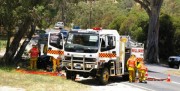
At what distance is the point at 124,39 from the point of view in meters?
21.5

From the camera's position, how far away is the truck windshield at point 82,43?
1931 centimetres

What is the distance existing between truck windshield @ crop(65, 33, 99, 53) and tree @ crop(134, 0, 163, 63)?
89.0ft

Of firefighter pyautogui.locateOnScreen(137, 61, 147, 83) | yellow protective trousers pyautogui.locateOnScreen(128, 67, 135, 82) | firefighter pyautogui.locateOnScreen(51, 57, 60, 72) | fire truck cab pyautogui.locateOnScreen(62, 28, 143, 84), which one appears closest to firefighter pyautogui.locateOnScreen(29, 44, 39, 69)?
firefighter pyautogui.locateOnScreen(51, 57, 60, 72)

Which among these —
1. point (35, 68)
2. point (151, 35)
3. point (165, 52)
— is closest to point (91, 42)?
point (35, 68)

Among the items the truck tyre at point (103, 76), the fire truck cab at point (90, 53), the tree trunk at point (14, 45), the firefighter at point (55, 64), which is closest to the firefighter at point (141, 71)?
the fire truck cab at point (90, 53)

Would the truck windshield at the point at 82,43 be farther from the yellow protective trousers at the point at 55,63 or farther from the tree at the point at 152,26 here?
the tree at the point at 152,26

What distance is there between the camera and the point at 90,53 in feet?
63.0

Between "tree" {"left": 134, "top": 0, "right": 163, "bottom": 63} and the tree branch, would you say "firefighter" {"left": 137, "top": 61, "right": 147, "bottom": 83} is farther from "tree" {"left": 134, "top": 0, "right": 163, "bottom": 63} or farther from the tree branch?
the tree branch

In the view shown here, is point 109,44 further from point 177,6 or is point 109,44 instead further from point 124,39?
point 177,6

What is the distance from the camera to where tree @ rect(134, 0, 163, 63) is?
1801 inches

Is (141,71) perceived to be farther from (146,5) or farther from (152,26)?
(146,5)

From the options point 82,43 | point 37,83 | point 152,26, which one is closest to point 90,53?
point 82,43

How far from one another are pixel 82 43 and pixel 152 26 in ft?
93.0

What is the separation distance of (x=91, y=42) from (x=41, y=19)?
7.17 meters
